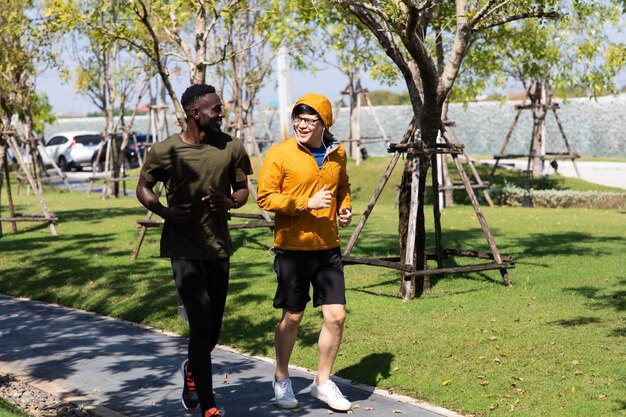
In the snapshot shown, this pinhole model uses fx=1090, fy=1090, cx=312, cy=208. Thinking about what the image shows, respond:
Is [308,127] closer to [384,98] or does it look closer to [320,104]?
[320,104]

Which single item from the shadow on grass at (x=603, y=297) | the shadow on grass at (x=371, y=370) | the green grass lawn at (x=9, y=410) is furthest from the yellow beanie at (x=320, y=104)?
the shadow on grass at (x=603, y=297)

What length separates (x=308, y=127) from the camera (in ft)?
21.6

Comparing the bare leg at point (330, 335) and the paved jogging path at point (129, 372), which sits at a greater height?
the bare leg at point (330, 335)

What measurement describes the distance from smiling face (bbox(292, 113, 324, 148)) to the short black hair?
56cm

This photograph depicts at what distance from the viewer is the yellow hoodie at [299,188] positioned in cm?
659

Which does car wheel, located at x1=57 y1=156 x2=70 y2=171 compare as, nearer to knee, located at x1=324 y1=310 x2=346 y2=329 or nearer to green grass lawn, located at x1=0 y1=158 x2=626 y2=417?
green grass lawn, located at x1=0 y1=158 x2=626 y2=417

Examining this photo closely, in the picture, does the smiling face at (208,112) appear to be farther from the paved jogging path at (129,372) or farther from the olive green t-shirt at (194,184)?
the paved jogging path at (129,372)

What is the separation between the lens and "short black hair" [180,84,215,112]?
6.52 m

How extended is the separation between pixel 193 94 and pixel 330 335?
1.68 m

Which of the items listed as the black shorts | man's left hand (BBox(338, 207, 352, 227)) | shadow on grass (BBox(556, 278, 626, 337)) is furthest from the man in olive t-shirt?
shadow on grass (BBox(556, 278, 626, 337))

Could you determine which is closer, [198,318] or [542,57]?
[198,318]

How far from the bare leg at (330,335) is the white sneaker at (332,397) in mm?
44

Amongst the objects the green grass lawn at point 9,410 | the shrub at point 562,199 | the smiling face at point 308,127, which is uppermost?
the smiling face at point 308,127

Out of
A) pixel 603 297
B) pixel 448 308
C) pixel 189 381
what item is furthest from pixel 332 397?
pixel 603 297
